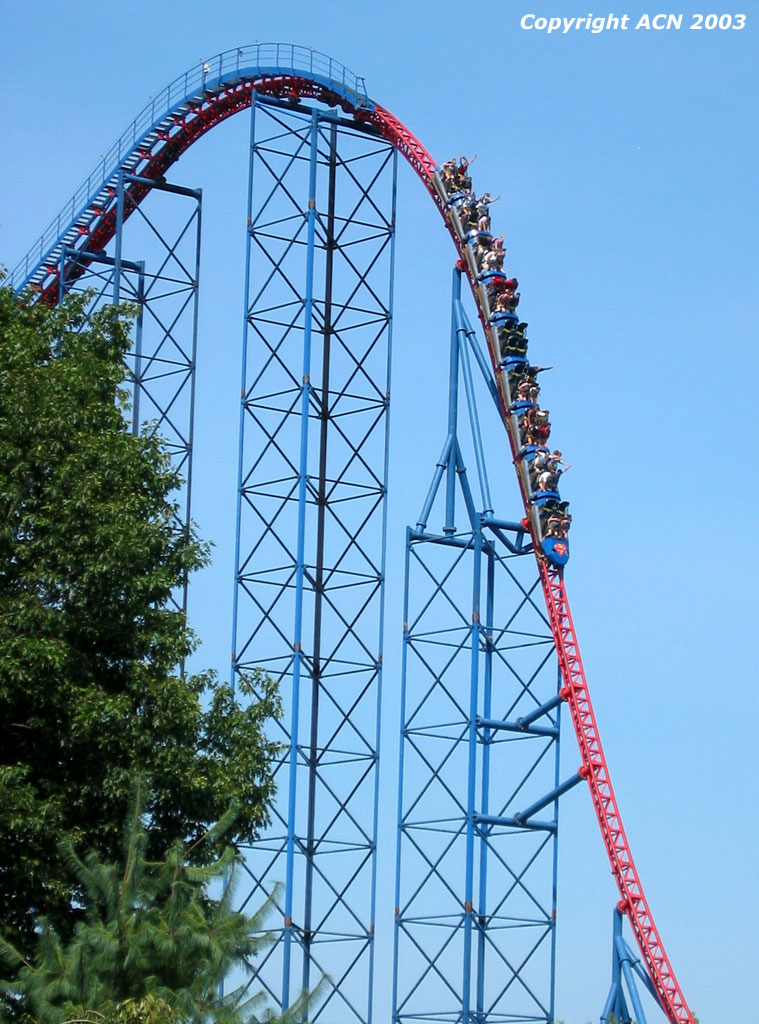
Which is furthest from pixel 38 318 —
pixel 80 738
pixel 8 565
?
pixel 80 738

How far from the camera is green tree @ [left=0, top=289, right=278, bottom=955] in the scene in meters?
17.4

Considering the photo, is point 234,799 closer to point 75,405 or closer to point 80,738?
point 80,738

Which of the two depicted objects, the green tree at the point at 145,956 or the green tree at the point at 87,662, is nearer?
the green tree at the point at 145,956

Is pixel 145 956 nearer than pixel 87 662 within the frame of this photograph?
Yes

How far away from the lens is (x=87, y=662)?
713 inches

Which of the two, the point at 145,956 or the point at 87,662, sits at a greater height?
the point at 87,662

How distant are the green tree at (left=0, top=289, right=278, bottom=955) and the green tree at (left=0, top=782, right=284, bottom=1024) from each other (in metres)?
2.99

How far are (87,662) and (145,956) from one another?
490 cm

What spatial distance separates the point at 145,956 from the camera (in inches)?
537

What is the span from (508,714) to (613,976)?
14.4 feet

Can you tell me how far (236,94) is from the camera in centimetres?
3206

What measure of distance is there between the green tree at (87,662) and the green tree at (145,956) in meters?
2.99

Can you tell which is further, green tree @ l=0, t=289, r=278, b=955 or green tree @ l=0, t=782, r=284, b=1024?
green tree @ l=0, t=289, r=278, b=955

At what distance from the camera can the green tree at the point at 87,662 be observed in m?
17.4
